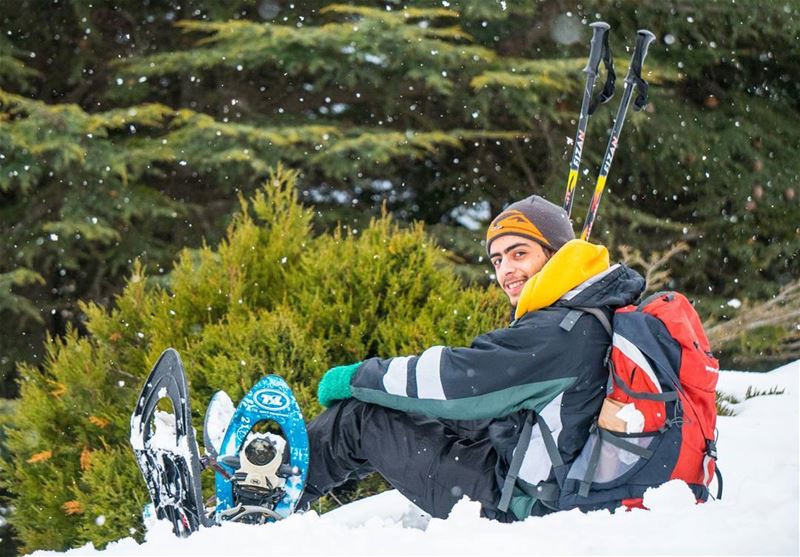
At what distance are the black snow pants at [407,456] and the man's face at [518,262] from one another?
56 cm

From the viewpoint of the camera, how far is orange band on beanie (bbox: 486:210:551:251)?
326 cm

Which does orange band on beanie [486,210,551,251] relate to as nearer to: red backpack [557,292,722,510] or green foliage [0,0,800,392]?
red backpack [557,292,722,510]

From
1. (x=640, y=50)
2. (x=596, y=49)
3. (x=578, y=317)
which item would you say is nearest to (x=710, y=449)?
(x=578, y=317)

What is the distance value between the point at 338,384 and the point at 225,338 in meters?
0.95

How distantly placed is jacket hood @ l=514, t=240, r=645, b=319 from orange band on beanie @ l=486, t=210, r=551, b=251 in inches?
13.8

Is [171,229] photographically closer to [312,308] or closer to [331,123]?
[331,123]

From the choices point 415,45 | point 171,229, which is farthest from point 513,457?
point 171,229

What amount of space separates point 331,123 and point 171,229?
2277mm

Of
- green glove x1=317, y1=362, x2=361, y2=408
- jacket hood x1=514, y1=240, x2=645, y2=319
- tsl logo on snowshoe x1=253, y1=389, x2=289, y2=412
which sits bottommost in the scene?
tsl logo on snowshoe x1=253, y1=389, x2=289, y2=412

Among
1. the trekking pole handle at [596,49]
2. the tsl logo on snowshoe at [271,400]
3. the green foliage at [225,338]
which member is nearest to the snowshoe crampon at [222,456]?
the tsl logo on snowshoe at [271,400]

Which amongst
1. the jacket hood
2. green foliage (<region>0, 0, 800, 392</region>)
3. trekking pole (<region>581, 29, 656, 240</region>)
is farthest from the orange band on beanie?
green foliage (<region>0, 0, 800, 392</region>)

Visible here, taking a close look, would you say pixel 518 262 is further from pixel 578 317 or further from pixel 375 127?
pixel 375 127

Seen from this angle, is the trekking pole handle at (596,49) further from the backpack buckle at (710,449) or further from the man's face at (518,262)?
the backpack buckle at (710,449)

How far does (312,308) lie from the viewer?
13.7ft
